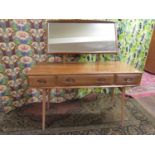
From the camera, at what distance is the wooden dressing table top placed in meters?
1.89

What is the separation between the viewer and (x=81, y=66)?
213 cm

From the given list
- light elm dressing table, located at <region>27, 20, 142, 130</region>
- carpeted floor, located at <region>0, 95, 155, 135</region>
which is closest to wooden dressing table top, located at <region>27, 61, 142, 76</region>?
light elm dressing table, located at <region>27, 20, 142, 130</region>

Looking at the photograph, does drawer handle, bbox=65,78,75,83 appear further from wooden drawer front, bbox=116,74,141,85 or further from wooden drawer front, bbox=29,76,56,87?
wooden drawer front, bbox=116,74,141,85

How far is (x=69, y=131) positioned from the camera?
204cm

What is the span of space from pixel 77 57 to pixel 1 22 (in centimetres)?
99

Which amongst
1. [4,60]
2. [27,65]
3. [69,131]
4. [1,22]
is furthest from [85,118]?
[1,22]

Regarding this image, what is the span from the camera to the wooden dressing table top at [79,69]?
1.89 m

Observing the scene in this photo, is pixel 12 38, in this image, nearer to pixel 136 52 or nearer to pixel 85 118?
pixel 85 118

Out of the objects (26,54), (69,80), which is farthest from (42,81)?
(26,54)

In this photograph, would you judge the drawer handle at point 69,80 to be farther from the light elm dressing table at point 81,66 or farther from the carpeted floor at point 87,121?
the carpeted floor at point 87,121

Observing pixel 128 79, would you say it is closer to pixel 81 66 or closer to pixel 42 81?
pixel 81 66

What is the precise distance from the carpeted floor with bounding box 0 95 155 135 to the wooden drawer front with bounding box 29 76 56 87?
52 cm

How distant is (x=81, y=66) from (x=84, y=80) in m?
0.27

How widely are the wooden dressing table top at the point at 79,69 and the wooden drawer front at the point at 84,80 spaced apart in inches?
1.6
